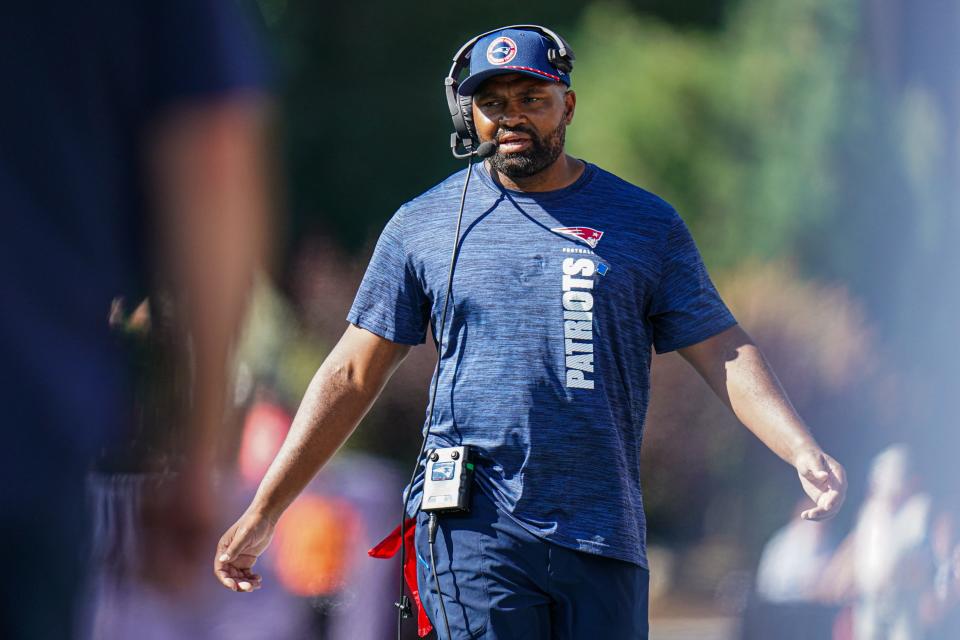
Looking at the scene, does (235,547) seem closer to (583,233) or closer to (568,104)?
(583,233)

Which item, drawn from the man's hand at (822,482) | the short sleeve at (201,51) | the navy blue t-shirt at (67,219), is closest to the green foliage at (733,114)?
the short sleeve at (201,51)

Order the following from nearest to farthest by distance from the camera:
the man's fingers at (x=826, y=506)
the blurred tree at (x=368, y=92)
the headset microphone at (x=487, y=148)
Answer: the man's fingers at (x=826, y=506)
the headset microphone at (x=487, y=148)
the blurred tree at (x=368, y=92)

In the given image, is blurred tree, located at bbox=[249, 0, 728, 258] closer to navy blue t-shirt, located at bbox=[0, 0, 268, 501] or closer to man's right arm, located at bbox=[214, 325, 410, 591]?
navy blue t-shirt, located at bbox=[0, 0, 268, 501]

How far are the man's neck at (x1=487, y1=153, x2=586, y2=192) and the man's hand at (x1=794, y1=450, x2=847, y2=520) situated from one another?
0.70m

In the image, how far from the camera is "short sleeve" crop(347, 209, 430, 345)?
2625mm

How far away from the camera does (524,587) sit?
94.9 inches

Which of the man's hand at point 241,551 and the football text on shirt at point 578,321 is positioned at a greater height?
the football text on shirt at point 578,321

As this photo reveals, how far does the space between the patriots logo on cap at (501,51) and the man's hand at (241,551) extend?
100 cm

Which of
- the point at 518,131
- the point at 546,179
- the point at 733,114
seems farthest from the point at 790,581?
the point at 518,131

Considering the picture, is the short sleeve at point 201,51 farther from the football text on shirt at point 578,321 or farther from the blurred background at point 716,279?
the football text on shirt at point 578,321

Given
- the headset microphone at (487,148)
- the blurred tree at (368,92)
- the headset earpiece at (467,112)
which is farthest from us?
the blurred tree at (368,92)

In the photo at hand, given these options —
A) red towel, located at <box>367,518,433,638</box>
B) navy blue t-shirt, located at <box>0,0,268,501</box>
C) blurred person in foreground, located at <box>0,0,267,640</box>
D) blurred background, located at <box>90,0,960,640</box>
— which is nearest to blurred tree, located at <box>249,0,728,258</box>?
blurred background, located at <box>90,0,960,640</box>

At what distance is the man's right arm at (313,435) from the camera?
2.60m

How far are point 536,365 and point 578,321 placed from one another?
11cm
